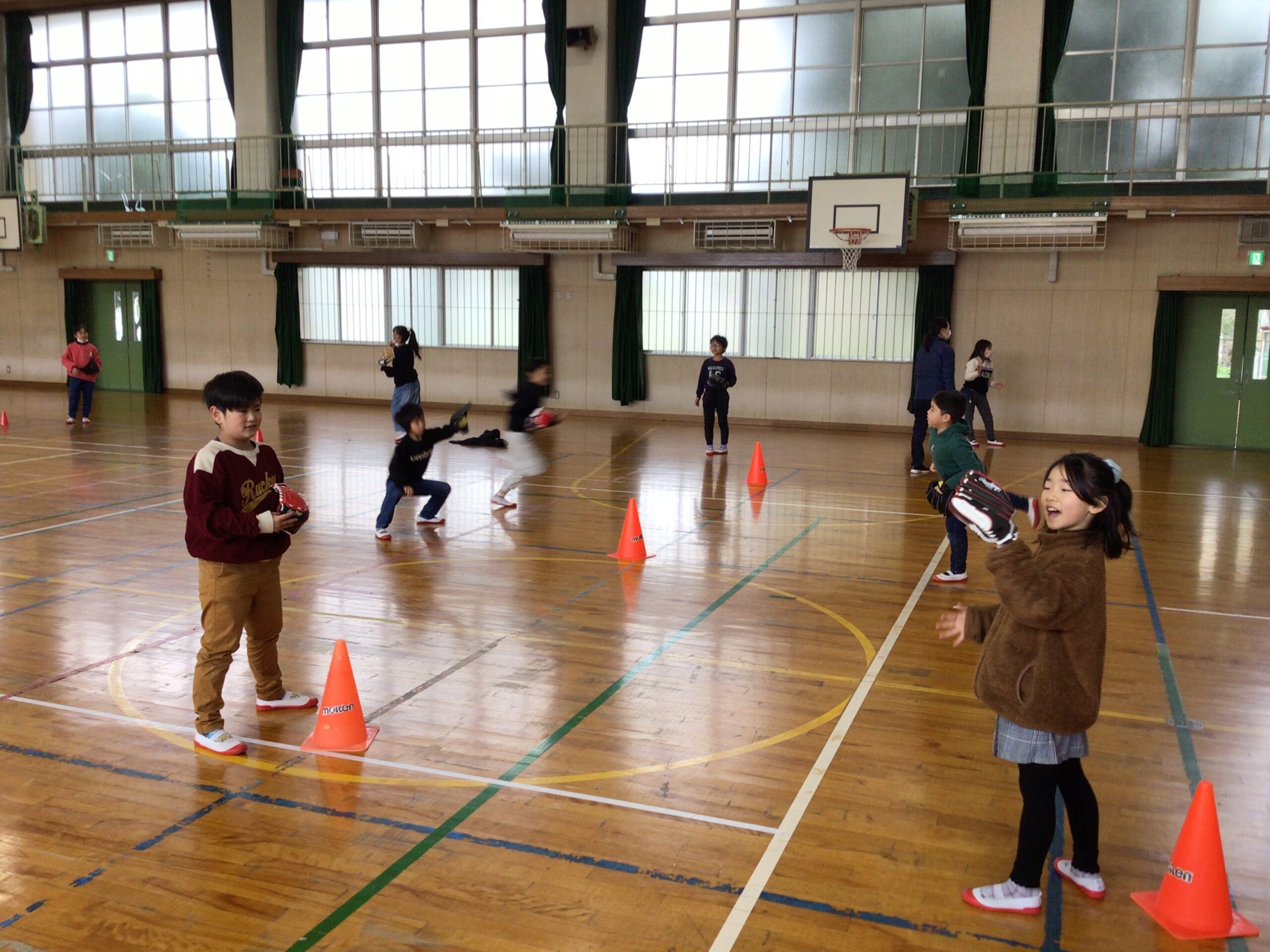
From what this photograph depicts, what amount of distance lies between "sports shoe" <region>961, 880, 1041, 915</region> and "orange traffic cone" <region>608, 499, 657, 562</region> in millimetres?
4674

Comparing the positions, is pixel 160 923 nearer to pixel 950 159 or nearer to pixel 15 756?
pixel 15 756

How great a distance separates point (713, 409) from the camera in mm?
13375

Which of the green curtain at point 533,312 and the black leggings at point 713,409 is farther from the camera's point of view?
the green curtain at point 533,312

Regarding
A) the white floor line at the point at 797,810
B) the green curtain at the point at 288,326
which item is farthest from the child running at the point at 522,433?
the green curtain at the point at 288,326

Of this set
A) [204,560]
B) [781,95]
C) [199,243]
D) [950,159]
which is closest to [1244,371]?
[950,159]

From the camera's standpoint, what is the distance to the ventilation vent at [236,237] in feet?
63.4

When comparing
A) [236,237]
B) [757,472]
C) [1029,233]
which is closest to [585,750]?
[757,472]

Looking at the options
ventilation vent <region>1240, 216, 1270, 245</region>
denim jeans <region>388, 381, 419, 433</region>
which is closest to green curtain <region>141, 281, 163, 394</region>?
denim jeans <region>388, 381, 419, 433</region>

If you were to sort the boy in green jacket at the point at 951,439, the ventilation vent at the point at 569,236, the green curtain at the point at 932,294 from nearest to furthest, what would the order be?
the boy in green jacket at the point at 951,439, the green curtain at the point at 932,294, the ventilation vent at the point at 569,236

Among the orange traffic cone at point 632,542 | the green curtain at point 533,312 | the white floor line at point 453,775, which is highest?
the green curtain at point 533,312

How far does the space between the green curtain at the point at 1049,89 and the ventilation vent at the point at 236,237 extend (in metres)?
13.8

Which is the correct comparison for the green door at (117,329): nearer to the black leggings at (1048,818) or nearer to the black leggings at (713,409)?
the black leggings at (713,409)

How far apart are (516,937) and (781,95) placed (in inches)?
655

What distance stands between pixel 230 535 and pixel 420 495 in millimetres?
4462
